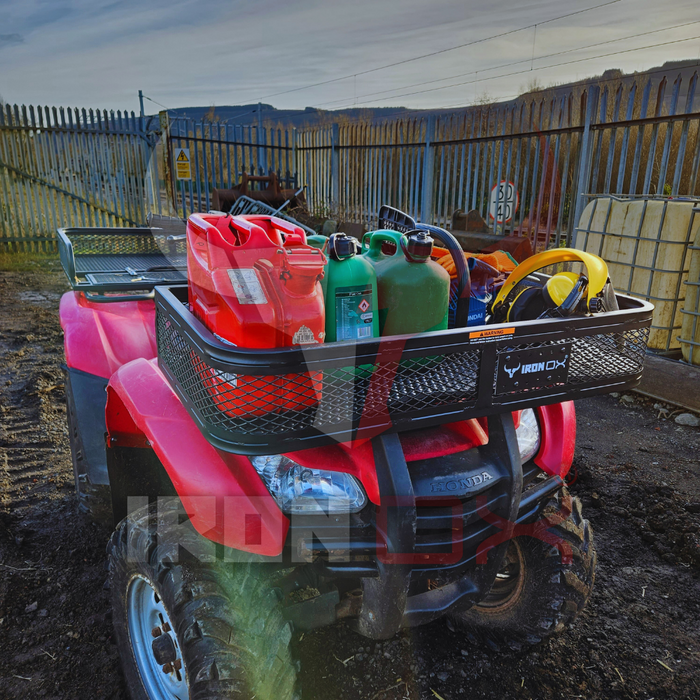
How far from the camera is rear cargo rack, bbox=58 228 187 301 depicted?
264 centimetres

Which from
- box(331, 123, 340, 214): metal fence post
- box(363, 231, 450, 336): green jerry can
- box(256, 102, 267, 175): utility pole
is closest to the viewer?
box(363, 231, 450, 336): green jerry can

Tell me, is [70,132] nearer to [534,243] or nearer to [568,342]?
[534,243]

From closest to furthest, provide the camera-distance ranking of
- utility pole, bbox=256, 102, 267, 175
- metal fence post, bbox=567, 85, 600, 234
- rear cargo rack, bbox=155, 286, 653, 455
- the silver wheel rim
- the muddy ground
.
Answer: rear cargo rack, bbox=155, 286, 653, 455 < the silver wheel rim < the muddy ground < metal fence post, bbox=567, 85, 600, 234 < utility pole, bbox=256, 102, 267, 175

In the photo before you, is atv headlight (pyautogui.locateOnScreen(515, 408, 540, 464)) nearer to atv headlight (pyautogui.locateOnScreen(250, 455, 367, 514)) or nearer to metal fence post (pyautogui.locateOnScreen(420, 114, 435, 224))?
atv headlight (pyautogui.locateOnScreen(250, 455, 367, 514))

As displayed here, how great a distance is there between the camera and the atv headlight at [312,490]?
5.15 feet

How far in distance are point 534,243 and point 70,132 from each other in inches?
357

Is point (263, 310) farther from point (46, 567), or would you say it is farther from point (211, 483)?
point (46, 567)

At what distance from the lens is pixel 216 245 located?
1.54 metres

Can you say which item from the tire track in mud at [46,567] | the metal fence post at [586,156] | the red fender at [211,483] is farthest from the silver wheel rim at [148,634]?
the metal fence post at [586,156]

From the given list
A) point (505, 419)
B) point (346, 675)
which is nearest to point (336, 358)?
point (505, 419)

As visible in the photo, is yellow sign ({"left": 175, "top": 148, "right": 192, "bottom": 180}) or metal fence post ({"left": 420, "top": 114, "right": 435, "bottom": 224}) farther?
yellow sign ({"left": 175, "top": 148, "right": 192, "bottom": 180})

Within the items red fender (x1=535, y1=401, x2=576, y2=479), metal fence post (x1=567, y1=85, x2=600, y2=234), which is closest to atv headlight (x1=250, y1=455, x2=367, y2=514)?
red fender (x1=535, y1=401, x2=576, y2=479)

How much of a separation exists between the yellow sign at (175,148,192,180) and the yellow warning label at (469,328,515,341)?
1082 cm

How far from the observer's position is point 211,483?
5.11ft
